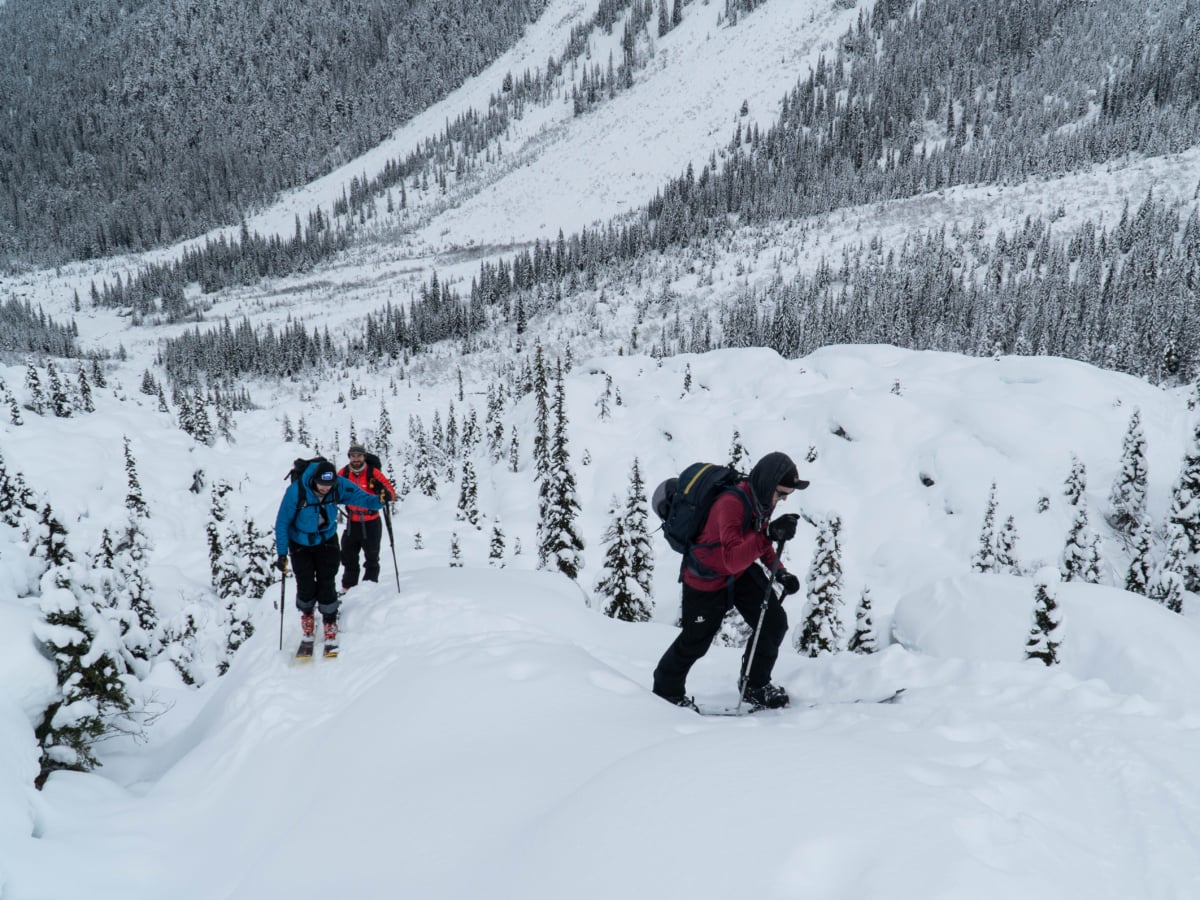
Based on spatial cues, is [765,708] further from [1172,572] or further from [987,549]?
[987,549]

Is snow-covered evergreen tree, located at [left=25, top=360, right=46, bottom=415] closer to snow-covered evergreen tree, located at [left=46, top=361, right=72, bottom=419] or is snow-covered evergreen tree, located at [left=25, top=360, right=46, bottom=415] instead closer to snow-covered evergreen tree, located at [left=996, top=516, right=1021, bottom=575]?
snow-covered evergreen tree, located at [left=46, top=361, right=72, bottom=419]

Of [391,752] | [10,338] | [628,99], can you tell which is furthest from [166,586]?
[628,99]

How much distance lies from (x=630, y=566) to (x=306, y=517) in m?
15.4

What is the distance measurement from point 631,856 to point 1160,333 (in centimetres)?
8191

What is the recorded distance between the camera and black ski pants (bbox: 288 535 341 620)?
25.3ft

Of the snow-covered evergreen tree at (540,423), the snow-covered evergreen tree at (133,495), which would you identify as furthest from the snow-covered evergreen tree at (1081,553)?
the snow-covered evergreen tree at (133,495)

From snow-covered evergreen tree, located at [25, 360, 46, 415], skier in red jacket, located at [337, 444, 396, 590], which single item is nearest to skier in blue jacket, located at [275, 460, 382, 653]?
skier in red jacket, located at [337, 444, 396, 590]

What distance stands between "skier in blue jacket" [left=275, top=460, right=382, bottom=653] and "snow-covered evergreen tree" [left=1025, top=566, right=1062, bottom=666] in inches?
440

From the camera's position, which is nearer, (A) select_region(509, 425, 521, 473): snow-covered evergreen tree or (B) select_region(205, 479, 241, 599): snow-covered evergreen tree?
(B) select_region(205, 479, 241, 599): snow-covered evergreen tree

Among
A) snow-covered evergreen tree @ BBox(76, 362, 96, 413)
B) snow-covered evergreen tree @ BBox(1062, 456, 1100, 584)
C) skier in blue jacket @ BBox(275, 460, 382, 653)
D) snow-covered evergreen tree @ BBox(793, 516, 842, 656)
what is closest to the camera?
skier in blue jacket @ BBox(275, 460, 382, 653)

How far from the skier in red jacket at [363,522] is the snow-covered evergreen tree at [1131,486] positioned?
37793 millimetres

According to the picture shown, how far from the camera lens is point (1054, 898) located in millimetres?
2363

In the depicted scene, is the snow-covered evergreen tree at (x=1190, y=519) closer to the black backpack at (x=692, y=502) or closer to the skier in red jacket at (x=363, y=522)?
the black backpack at (x=692, y=502)

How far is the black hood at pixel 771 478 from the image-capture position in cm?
484
